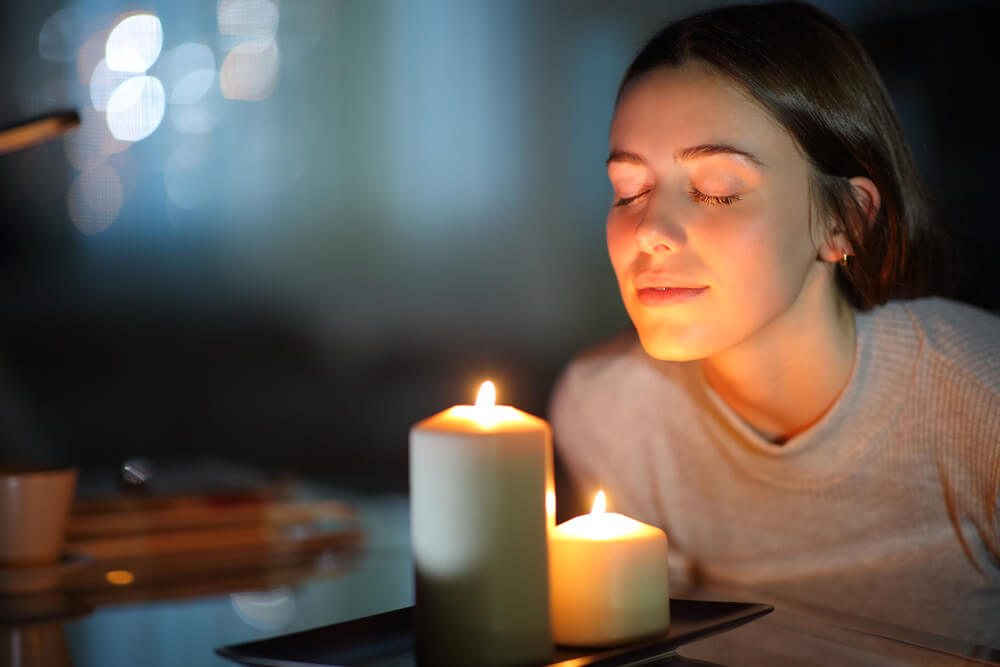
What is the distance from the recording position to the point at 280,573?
2.83 ft

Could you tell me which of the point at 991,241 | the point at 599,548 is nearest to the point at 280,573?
the point at 599,548

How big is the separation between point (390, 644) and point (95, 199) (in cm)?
187

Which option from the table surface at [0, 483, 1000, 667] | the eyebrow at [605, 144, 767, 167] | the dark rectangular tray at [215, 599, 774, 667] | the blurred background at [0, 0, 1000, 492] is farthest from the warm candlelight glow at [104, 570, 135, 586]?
the blurred background at [0, 0, 1000, 492]

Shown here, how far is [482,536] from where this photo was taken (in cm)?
48

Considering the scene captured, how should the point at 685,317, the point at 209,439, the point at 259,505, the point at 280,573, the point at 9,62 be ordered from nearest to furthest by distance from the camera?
the point at 685,317, the point at 280,573, the point at 259,505, the point at 9,62, the point at 209,439

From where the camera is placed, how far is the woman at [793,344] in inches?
30.0

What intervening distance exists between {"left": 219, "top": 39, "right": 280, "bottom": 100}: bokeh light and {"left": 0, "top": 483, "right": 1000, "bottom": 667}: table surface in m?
1.40

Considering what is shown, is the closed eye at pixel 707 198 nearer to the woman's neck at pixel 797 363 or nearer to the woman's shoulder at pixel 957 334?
the woman's neck at pixel 797 363

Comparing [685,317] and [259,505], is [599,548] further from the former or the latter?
[259,505]

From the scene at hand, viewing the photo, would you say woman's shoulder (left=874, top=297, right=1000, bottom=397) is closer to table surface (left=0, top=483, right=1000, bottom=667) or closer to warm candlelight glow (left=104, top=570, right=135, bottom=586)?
table surface (left=0, top=483, right=1000, bottom=667)

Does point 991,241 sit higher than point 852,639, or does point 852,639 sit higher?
point 991,241

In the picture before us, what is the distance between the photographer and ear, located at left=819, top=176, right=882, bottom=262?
842 mm

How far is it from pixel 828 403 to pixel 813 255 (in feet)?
0.55

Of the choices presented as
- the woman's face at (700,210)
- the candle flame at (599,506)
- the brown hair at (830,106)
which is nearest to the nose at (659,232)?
the woman's face at (700,210)
